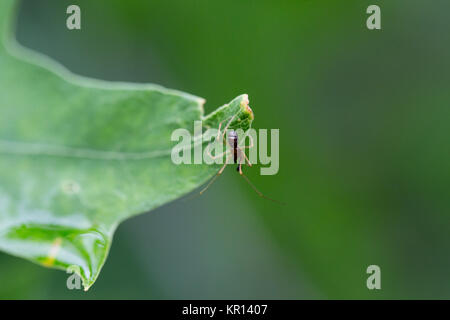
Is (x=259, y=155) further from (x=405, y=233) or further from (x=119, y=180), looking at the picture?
(x=405, y=233)

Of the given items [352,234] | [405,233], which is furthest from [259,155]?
[405,233]

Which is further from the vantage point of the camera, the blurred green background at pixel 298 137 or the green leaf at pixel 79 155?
the blurred green background at pixel 298 137

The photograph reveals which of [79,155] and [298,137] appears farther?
[298,137]

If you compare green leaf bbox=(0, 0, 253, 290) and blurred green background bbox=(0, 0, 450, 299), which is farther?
blurred green background bbox=(0, 0, 450, 299)
